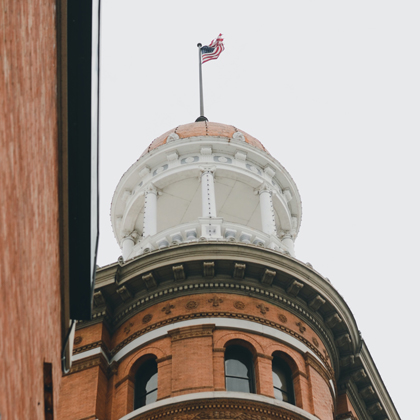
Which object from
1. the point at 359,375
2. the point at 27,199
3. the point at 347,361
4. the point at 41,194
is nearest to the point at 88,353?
the point at 347,361

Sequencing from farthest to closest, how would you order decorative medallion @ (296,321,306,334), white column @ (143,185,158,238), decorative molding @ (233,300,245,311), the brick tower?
white column @ (143,185,158,238)
decorative medallion @ (296,321,306,334)
decorative molding @ (233,300,245,311)
the brick tower

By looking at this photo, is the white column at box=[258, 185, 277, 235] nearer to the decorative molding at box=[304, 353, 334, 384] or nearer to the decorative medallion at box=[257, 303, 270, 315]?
the decorative medallion at box=[257, 303, 270, 315]

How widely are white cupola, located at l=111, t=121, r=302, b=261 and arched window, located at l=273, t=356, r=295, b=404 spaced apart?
7.31 metres

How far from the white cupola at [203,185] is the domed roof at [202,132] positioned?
0.14 feet

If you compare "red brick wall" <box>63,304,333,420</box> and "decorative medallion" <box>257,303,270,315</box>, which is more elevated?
"decorative medallion" <box>257,303,270,315</box>

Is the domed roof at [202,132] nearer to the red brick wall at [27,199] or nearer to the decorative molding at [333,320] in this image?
the decorative molding at [333,320]

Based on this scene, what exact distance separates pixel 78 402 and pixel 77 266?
869 cm

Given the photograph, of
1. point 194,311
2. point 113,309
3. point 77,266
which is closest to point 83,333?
point 113,309

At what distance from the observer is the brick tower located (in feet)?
65.8

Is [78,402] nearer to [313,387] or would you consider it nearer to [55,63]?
[313,387]

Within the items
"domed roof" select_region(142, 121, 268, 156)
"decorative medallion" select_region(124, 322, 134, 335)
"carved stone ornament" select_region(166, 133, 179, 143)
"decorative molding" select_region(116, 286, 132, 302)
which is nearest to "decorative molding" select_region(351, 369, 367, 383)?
"decorative medallion" select_region(124, 322, 134, 335)

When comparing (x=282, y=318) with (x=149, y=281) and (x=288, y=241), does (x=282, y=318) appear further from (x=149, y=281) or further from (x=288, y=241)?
(x=288, y=241)

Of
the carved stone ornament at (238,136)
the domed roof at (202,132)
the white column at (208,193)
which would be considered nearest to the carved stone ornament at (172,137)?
the domed roof at (202,132)

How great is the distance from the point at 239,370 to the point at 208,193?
28.7 ft
